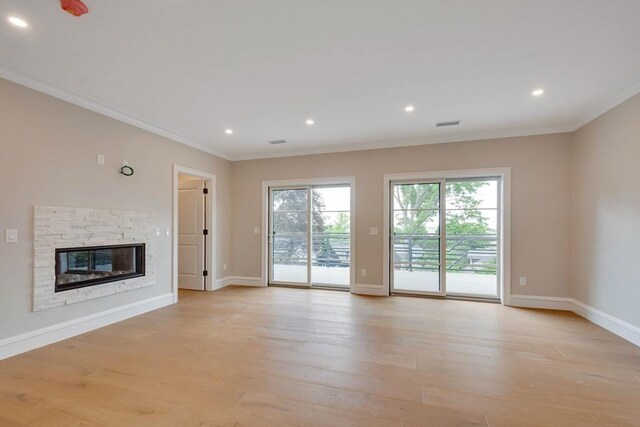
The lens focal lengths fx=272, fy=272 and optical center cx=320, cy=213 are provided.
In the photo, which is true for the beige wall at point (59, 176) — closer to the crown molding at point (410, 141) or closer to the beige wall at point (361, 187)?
the beige wall at point (361, 187)

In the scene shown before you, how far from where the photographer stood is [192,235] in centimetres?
550

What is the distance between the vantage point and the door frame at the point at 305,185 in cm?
520

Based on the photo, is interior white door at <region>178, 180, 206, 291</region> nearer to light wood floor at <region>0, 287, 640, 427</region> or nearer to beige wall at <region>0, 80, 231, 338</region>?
beige wall at <region>0, 80, 231, 338</region>

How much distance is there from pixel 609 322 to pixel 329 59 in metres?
4.51

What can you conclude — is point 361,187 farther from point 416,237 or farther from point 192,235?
point 192,235

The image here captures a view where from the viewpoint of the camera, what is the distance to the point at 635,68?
2.64 metres

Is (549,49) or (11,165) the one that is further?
(11,165)

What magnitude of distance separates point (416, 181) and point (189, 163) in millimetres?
4128

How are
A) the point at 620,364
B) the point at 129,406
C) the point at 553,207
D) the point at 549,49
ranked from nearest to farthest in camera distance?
the point at 129,406 < the point at 549,49 < the point at 620,364 < the point at 553,207

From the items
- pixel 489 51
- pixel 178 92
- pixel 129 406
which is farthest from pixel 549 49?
pixel 129 406

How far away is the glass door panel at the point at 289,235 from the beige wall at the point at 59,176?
211cm

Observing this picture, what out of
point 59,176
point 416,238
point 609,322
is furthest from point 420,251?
point 59,176

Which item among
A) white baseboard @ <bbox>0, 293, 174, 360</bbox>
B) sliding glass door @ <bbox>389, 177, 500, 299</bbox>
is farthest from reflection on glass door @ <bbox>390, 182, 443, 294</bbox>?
white baseboard @ <bbox>0, 293, 174, 360</bbox>

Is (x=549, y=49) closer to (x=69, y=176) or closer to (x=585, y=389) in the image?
(x=585, y=389)
